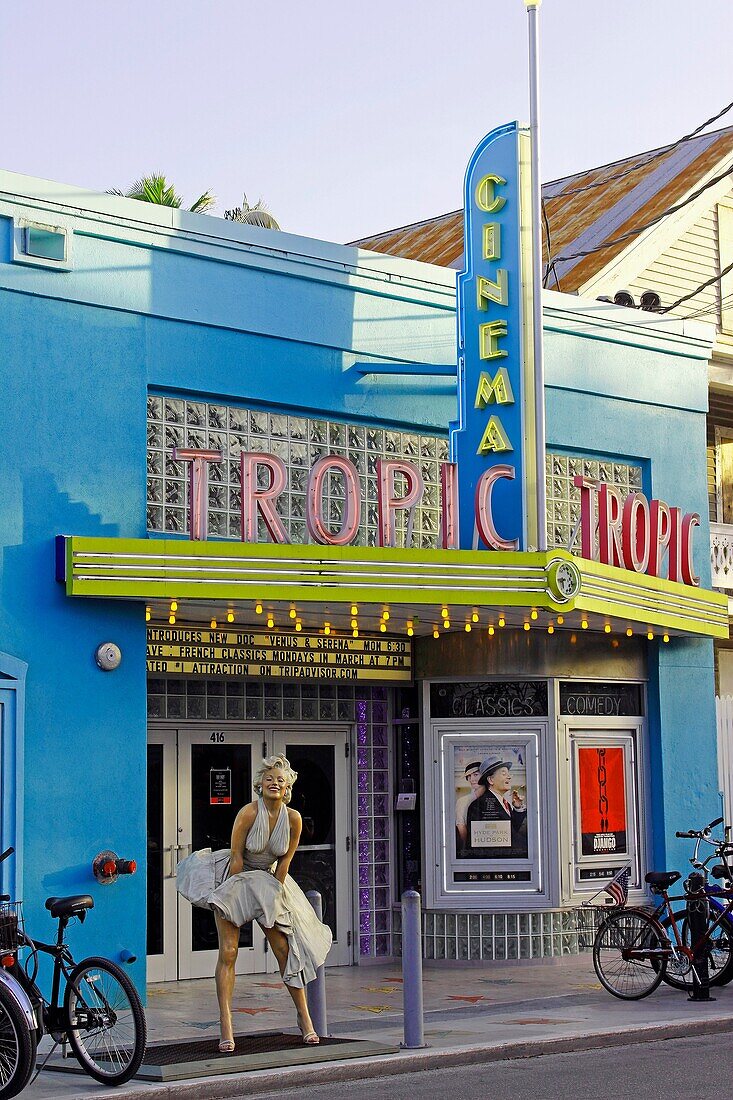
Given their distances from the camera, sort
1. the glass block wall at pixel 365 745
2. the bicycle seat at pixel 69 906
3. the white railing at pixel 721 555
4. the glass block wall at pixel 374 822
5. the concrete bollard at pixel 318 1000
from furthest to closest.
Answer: the white railing at pixel 721 555
the glass block wall at pixel 374 822
the glass block wall at pixel 365 745
the concrete bollard at pixel 318 1000
the bicycle seat at pixel 69 906

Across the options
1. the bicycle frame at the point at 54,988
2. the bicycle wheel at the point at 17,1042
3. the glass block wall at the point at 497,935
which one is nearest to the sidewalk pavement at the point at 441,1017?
the glass block wall at the point at 497,935

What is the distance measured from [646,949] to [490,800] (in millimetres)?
3214

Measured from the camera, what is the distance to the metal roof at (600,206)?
20922 millimetres

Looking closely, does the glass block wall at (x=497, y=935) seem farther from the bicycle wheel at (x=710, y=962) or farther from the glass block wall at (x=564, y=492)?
the glass block wall at (x=564, y=492)

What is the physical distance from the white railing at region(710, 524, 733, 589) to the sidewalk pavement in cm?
545

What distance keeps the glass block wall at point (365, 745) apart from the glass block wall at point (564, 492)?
253cm

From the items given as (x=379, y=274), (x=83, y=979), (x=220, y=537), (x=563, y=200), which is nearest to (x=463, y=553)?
(x=220, y=537)

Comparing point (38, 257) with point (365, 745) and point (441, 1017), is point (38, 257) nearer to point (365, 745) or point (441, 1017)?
point (365, 745)

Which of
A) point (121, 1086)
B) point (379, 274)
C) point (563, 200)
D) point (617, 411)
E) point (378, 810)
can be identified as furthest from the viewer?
point (563, 200)

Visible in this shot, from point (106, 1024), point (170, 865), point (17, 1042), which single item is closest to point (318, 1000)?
point (106, 1024)

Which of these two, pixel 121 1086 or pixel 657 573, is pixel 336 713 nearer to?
pixel 657 573

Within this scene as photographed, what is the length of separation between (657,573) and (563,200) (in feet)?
32.5

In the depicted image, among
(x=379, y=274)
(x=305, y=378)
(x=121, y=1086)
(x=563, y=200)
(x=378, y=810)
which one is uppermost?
(x=563, y=200)

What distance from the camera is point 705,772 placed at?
17.9 meters
